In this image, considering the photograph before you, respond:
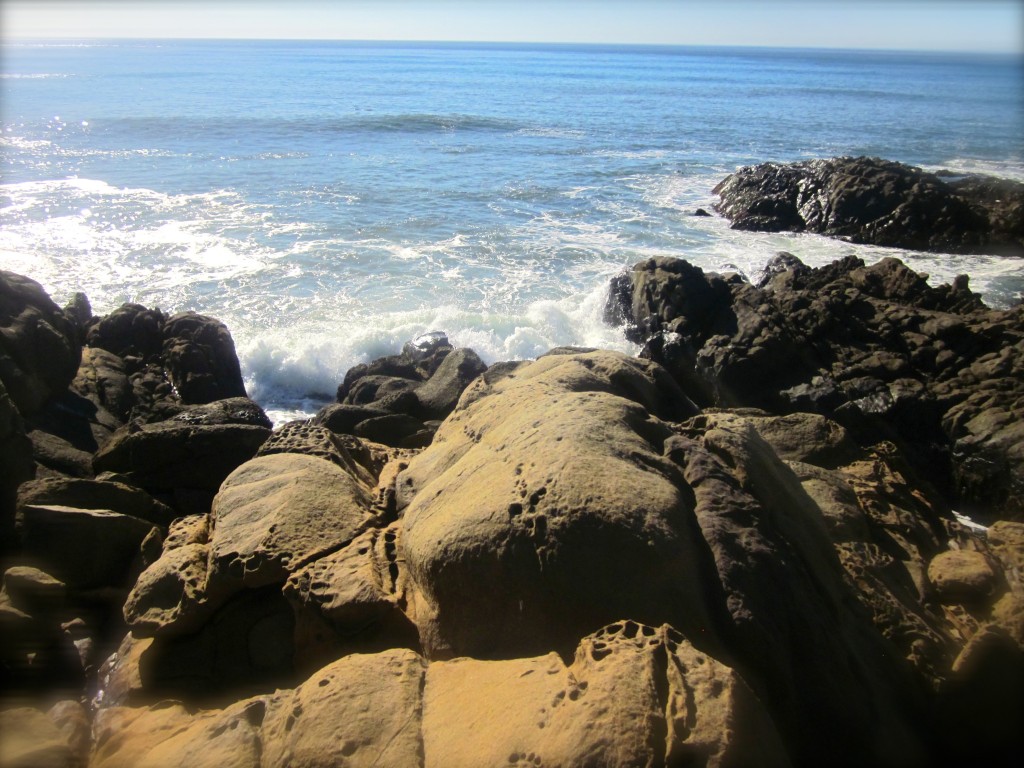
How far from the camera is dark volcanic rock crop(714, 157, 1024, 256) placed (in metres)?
18.0

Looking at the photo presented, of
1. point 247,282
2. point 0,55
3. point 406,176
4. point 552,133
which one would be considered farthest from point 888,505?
point 0,55

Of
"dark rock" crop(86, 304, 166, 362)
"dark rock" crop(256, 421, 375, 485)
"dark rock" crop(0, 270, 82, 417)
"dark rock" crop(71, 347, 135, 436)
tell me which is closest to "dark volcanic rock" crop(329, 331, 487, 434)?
"dark rock" crop(256, 421, 375, 485)

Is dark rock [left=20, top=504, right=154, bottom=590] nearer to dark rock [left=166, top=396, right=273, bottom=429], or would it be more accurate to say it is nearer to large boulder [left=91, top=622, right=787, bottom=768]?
large boulder [left=91, top=622, right=787, bottom=768]

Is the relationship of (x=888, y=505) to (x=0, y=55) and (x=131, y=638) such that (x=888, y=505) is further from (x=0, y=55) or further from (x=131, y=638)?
(x=0, y=55)

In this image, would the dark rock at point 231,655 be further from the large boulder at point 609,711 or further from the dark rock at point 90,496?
the dark rock at point 90,496

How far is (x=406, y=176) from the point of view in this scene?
75.7 ft

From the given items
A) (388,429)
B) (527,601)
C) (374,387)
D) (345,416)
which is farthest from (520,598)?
(374,387)

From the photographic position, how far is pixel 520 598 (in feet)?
9.89

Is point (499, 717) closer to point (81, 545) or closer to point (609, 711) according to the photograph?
point (609, 711)

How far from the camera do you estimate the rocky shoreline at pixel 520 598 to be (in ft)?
8.68

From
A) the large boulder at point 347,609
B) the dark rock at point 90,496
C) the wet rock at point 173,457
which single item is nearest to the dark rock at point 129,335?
the wet rock at point 173,457

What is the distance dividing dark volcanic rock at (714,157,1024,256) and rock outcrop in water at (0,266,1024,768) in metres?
14.6

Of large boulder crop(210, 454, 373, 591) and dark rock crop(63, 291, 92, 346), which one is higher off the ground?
large boulder crop(210, 454, 373, 591)

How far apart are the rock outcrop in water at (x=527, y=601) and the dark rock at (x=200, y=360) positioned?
287cm
